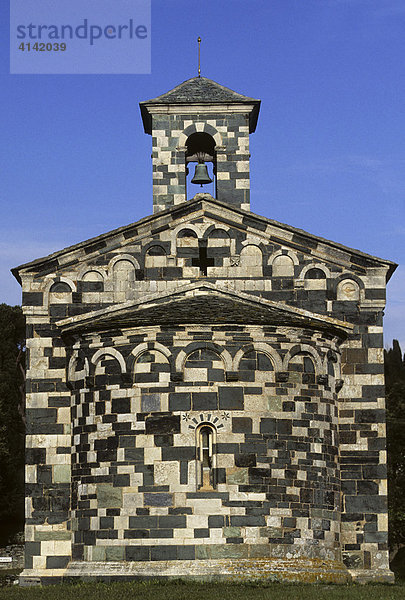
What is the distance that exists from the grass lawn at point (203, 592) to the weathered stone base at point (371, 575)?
61.2 inches

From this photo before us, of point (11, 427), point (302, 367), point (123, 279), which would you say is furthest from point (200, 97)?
point (11, 427)

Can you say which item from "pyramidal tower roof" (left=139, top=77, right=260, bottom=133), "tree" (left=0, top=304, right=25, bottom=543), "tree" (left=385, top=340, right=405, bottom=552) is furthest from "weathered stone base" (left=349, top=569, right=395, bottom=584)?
"tree" (left=0, top=304, right=25, bottom=543)

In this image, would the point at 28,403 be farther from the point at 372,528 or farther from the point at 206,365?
the point at 372,528

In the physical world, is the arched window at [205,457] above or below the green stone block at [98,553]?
above

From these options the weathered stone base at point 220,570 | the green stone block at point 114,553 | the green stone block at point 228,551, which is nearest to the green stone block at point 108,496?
the green stone block at point 114,553

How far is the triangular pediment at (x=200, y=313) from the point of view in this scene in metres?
21.0

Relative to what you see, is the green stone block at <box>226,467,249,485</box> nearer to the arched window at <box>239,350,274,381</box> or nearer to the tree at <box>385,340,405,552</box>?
the arched window at <box>239,350,274,381</box>

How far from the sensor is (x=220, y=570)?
783 inches

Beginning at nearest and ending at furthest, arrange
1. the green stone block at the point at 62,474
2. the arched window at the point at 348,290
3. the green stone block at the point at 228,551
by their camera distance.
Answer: the green stone block at the point at 228,551 → the green stone block at the point at 62,474 → the arched window at the point at 348,290

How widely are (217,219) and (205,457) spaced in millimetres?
5691

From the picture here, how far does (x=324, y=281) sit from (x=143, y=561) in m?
7.19

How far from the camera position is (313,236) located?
23.5 meters

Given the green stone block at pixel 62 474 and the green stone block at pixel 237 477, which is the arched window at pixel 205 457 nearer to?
the green stone block at pixel 237 477

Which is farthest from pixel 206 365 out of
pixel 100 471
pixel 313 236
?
pixel 313 236
